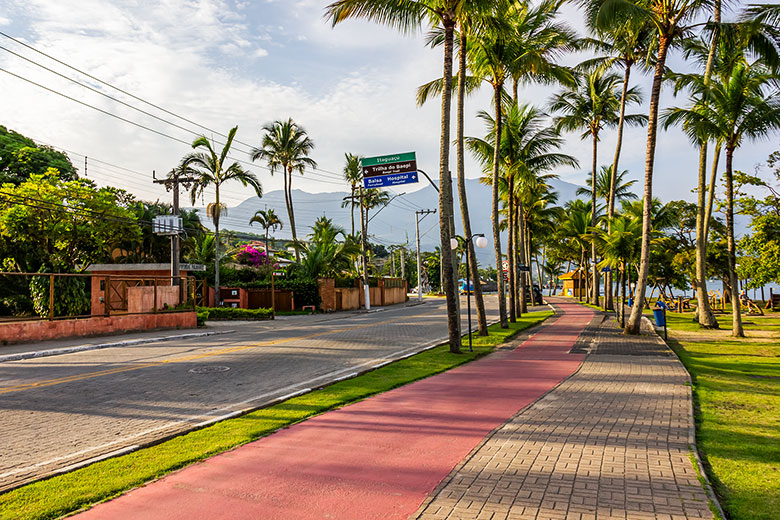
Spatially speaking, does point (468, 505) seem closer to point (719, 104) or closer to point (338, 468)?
point (338, 468)

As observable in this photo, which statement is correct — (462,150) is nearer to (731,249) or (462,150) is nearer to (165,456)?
(731,249)

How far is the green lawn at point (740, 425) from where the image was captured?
458 cm

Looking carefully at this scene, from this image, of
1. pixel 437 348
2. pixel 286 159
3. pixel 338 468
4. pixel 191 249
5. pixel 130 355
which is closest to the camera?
pixel 338 468

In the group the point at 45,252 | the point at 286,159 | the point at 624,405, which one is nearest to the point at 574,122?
the point at 286,159

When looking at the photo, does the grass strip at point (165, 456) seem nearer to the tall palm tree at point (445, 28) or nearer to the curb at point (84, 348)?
the tall palm tree at point (445, 28)

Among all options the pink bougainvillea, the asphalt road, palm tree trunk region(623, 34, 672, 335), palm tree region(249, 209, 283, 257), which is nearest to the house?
palm tree region(249, 209, 283, 257)

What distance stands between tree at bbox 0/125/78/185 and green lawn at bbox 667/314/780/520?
3568 centimetres

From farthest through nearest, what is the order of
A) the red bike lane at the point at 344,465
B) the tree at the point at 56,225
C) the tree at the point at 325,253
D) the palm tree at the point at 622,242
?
the tree at the point at 325,253 → the tree at the point at 56,225 → the palm tree at the point at 622,242 → the red bike lane at the point at 344,465

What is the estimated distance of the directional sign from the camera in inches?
671

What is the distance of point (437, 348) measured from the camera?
16.0 meters

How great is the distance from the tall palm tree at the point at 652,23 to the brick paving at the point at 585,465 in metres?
9.92

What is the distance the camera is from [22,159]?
1391 inches

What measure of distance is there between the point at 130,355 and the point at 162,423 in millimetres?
8523

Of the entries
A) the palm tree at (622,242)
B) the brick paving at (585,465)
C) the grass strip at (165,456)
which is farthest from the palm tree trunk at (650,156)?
the grass strip at (165,456)
